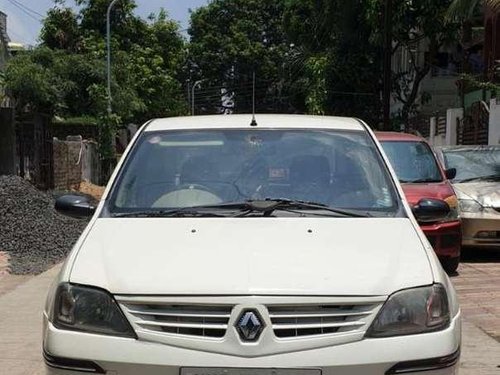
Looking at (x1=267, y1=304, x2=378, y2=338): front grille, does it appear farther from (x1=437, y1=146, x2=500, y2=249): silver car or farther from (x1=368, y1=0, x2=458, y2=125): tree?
(x1=368, y1=0, x2=458, y2=125): tree

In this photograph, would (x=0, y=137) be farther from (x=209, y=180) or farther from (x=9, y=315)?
(x=209, y=180)

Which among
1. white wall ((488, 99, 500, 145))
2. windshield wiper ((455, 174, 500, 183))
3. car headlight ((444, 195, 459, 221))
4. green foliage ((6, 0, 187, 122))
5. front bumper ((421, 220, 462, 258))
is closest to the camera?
front bumper ((421, 220, 462, 258))

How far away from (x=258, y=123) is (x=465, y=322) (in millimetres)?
3030

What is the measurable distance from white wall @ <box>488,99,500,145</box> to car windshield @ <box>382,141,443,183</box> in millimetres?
9551

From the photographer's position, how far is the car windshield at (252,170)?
411 cm

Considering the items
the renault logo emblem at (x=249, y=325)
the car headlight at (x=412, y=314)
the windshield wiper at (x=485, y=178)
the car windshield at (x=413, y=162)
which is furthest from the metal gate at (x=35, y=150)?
the car headlight at (x=412, y=314)

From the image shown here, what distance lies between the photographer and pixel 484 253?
10.4 meters

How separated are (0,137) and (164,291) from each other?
488 inches

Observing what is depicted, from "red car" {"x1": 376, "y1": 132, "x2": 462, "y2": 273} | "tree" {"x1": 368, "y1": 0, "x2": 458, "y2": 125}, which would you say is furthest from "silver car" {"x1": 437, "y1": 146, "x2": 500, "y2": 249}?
"tree" {"x1": 368, "y1": 0, "x2": 458, "y2": 125}

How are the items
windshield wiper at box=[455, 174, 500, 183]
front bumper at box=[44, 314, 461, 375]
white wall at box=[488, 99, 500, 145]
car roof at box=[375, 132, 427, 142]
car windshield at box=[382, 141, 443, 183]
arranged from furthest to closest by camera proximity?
white wall at box=[488, 99, 500, 145]
windshield wiper at box=[455, 174, 500, 183]
car roof at box=[375, 132, 427, 142]
car windshield at box=[382, 141, 443, 183]
front bumper at box=[44, 314, 461, 375]

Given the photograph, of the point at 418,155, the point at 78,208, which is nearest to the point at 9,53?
the point at 418,155

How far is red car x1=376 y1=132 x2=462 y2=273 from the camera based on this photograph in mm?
8195

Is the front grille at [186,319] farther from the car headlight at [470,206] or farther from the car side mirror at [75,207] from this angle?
the car headlight at [470,206]

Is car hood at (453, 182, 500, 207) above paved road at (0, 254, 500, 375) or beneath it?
above
